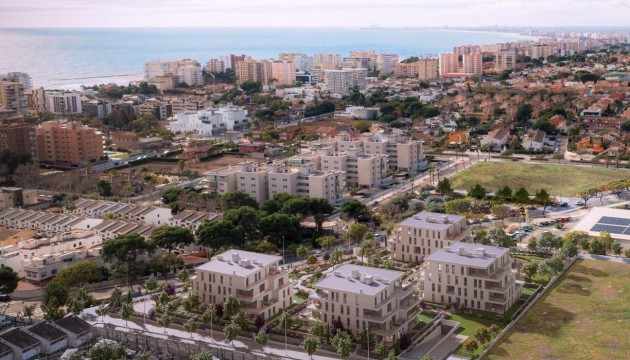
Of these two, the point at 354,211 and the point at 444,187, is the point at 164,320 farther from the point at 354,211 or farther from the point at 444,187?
the point at 444,187

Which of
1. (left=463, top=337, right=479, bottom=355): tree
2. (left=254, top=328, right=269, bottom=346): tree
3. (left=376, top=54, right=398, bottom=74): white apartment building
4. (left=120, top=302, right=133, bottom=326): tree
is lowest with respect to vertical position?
(left=463, top=337, right=479, bottom=355): tree

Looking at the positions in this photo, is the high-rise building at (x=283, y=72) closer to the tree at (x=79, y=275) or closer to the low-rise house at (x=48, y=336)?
the tree at (x=79, y=275)

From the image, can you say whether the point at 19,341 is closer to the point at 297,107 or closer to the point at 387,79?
the point at 297,107

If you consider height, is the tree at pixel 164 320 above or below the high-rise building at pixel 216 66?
below

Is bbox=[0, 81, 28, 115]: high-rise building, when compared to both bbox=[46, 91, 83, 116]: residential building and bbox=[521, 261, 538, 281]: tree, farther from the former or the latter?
bbox=[521, 261, 538, 281]: tree

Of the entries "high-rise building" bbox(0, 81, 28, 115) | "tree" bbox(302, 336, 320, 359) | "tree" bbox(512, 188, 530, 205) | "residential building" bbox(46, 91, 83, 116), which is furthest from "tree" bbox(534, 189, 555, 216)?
"high-rise building" bbox(0, 81, 28, 115)

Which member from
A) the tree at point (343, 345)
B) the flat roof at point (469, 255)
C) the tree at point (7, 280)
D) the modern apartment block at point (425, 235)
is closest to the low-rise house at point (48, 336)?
the tree at point (7, 280)

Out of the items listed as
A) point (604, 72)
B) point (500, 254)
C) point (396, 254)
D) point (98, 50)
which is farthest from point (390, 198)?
point (98, 50)

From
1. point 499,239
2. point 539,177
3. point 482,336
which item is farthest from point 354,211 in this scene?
point 482,336
